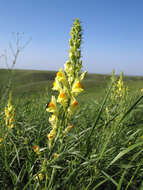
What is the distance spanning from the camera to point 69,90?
6.56 feet

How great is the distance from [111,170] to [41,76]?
59.8 m

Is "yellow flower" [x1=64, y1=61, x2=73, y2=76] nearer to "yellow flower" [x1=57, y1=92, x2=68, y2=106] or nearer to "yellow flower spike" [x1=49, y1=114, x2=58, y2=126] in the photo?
"yellow flower" [x1=57, y1=92, x2=68, y2=106]

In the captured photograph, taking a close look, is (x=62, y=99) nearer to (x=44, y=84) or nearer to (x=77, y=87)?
(x=77, y=87)

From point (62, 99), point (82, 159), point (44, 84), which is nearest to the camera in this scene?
point (62, 99)

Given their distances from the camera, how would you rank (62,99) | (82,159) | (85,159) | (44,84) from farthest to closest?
(44,84) → (82,159) → (62,99) → (85,159)

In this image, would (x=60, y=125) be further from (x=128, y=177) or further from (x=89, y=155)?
(x=128, y=177)

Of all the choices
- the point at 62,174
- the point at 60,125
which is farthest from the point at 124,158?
the point at 60,125

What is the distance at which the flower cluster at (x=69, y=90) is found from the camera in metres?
1.91

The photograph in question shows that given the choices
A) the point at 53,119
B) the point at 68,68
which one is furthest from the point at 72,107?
the point at 68,68

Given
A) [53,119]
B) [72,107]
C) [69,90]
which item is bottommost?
[53,119]

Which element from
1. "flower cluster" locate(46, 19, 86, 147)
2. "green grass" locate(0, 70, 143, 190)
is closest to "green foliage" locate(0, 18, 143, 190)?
"green grass" locate(0, 70, 143, 190)

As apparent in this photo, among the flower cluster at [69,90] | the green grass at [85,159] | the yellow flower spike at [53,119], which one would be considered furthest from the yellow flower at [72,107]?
the green grass at [85,159]

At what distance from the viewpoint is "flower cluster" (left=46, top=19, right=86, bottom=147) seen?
191cm

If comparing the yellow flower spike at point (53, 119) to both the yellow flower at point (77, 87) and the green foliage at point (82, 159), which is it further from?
the yellow flower at point (77, 87)
